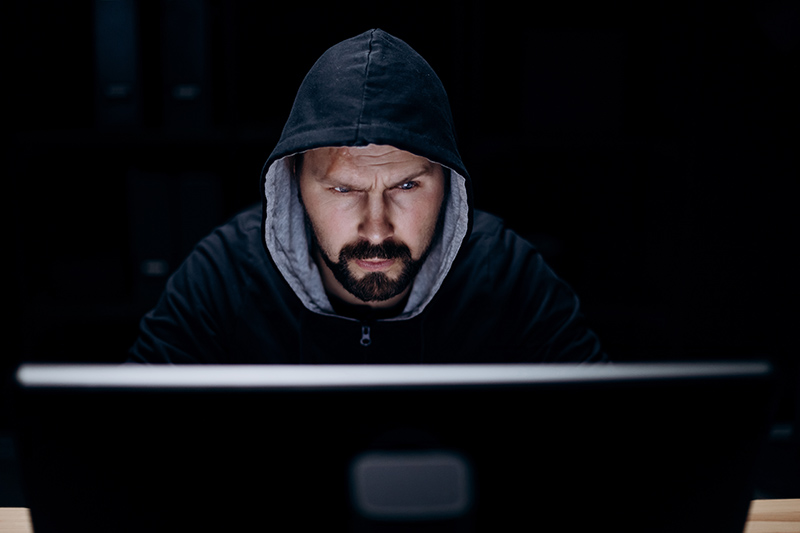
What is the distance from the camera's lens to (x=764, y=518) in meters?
0.77

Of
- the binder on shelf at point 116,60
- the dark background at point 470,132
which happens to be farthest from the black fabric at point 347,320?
the binder on shelf at point 116,60

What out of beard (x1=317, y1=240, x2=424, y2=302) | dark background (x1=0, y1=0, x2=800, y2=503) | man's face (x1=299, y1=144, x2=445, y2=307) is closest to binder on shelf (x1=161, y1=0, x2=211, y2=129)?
dark background (x1=0, y1=0, x2=800, y2=503)

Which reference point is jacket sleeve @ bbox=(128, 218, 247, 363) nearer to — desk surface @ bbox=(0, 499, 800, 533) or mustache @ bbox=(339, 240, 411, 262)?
mustache @ bbox=(339, 240, 411, 262)

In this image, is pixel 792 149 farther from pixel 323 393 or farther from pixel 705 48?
pixel 323 393

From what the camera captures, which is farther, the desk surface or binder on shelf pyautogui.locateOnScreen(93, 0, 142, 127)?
binder on shelf pyautogui.locateOnScreen(93, 0, 142, 127)

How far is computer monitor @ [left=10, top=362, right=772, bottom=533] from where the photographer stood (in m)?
0.38

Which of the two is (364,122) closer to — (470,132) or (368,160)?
(368,160)

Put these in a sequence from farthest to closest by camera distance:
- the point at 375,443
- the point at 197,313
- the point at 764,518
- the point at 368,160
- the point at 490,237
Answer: the point at 490,237 → the point at 197,313 → the point at 368,160 → the point at 764,518 → the point at 375,443

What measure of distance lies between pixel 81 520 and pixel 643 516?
42 cm

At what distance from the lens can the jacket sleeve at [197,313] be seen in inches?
47.8

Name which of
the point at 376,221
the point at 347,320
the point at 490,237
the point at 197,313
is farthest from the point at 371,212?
the point at 197,313

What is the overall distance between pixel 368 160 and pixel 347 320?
0.34 meters

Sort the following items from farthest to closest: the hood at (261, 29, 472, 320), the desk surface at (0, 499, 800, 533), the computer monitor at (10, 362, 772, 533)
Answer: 1. the hood at (261, 29, 472, 320)
2. the desk surface at (0, 499, 800, 533)
3. the computer monitor at (10, 362, 772, 533)

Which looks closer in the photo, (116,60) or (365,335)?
(365,335)
